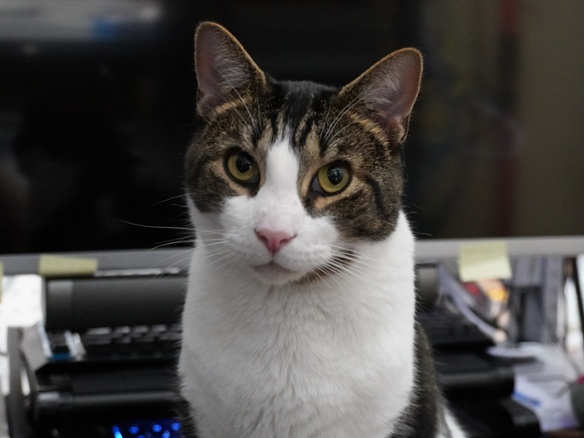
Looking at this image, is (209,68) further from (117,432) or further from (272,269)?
(117,432)

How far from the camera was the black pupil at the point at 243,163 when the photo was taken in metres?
0.65

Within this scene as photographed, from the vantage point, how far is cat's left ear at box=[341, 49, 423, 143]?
64 centimetres

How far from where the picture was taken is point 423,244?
112cm

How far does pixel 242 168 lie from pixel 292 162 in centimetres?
5

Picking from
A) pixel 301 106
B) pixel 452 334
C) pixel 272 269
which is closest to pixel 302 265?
pixel 272 269

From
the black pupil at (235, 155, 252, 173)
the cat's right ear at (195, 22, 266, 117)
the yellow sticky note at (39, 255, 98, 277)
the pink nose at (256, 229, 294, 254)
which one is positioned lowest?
the yellow sticky note at (39, 255, 98, 277)

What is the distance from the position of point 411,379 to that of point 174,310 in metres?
0.44

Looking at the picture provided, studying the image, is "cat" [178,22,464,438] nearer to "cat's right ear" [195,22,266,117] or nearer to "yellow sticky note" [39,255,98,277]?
→ "cat's right ear" [195,22,266,117]

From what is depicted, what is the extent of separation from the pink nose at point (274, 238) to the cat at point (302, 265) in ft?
0.07

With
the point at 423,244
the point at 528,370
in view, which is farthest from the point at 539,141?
the point at 528,370

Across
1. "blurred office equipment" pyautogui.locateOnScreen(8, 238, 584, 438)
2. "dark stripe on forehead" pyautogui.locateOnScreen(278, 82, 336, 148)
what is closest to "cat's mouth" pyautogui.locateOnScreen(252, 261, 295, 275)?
"dark stripe on forehead" pyautogui.locateOnScreen(278, 82, 336, 148)

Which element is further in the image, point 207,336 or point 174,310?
point 174,310

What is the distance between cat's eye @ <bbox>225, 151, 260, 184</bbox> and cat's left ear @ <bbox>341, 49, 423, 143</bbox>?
0.12 m

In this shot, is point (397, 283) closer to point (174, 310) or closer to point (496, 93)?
point (174, 310)
